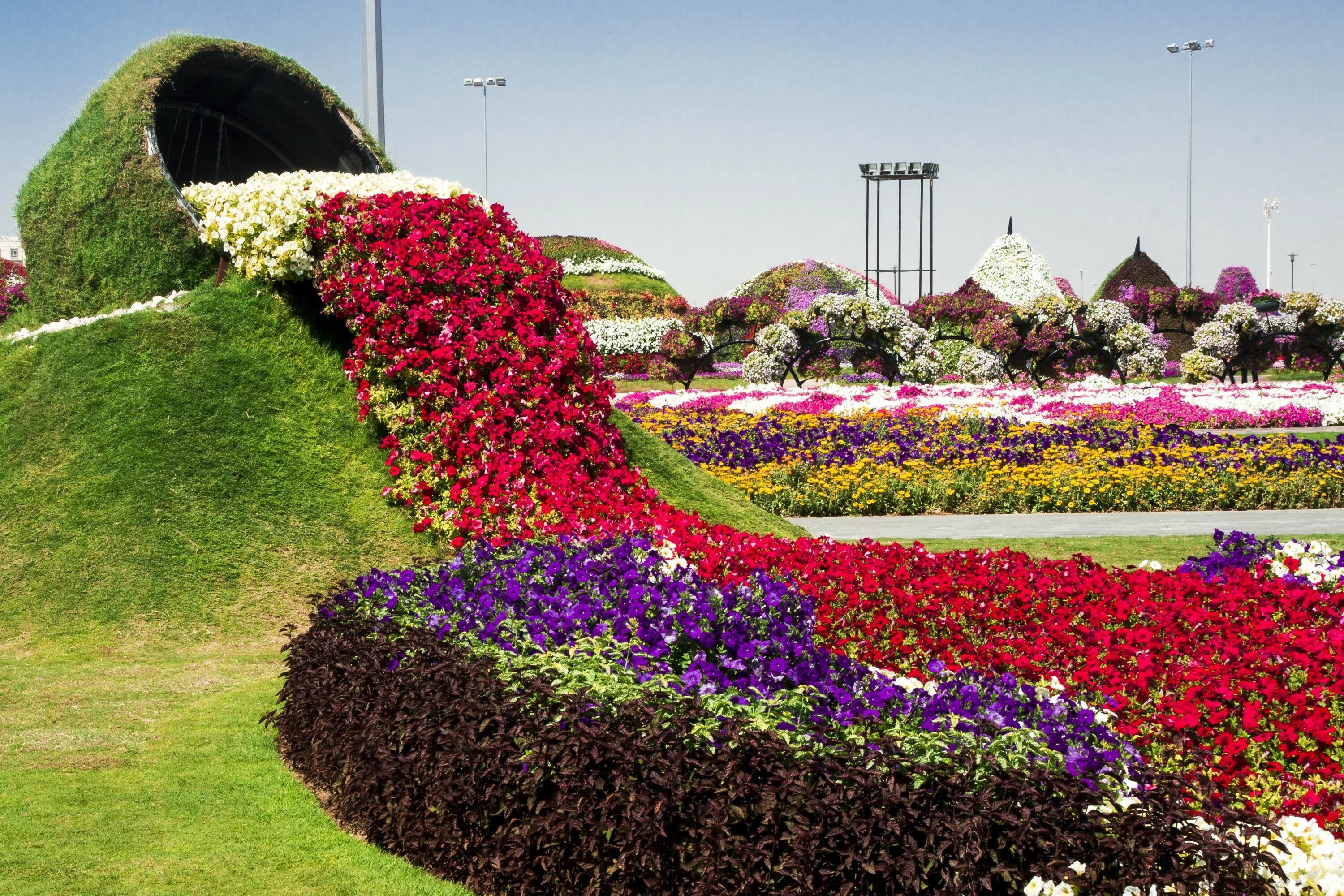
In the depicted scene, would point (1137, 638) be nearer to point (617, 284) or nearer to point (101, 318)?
point (101, 318)

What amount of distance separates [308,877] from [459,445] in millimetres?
4177

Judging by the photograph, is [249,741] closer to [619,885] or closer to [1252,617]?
[619,885]

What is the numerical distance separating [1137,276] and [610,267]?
21350 mm

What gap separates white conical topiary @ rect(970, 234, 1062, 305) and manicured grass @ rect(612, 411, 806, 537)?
33656 mm

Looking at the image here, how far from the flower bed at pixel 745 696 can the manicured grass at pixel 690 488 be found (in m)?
0.95

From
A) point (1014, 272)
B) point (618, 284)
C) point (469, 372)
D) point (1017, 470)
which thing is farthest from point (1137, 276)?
point (469, 372)

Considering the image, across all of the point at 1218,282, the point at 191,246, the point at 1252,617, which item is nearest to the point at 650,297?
the point at 1218,282

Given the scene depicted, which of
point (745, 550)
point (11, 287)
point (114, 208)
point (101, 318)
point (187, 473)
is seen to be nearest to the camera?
point (745, 550)

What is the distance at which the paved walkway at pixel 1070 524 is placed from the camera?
1043cm

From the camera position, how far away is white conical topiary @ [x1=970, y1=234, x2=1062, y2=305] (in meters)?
41.8

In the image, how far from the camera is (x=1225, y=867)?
10.5 feet

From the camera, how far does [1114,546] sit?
979 cm

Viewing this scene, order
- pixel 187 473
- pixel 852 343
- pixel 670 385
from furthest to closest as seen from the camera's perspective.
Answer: pixel 670 385 → pixel 852 343 → pixel 187 473

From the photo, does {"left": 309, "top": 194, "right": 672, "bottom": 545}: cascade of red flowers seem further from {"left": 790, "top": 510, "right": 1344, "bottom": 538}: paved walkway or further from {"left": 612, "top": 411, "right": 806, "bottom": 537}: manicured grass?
{"left": 790, "top": 510, "right": 1344, "bottom": 538}: paved walkway
